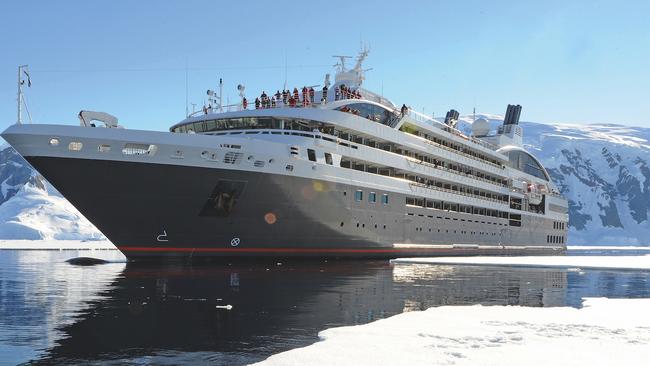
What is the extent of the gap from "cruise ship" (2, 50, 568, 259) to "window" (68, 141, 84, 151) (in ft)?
0.23

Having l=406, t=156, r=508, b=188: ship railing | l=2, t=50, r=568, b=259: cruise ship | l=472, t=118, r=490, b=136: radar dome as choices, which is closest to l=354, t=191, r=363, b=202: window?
l=2, t=50, r=568, b=259: cruise ship

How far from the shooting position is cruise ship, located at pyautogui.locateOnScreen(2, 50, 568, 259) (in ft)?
90.9

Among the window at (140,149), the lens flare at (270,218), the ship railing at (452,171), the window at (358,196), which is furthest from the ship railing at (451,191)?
the window at (140,149)

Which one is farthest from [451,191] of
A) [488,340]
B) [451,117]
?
[488,340]

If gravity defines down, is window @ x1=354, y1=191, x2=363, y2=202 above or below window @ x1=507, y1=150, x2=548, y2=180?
below

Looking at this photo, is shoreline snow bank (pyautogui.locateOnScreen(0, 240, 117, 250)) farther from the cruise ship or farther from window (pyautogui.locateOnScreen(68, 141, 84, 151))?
window (pyautogui.locateOnScreen(68, 141, 84, 151))

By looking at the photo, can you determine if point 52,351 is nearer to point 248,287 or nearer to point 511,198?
point 248,287

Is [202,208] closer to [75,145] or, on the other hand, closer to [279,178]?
[279,178]

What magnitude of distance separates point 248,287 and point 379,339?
960 cm

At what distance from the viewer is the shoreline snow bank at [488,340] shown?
7.86 meters

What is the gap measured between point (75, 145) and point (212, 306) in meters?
17.1

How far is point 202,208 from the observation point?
29.2 m

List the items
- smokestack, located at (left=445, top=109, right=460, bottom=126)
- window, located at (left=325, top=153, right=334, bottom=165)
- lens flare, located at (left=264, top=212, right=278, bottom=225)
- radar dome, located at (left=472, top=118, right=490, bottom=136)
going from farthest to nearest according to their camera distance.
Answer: radar dome, located at (left=472, top=118, right=490, bottom=136), smokestack, located at (left=445, top=109, right=460, bottom=126), window, located at (left=325, top=153, right=334, bottom=165), lens flare, located at (left=264, top=212, right=278, bottom=225)

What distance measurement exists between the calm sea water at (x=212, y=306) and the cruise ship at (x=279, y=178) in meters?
4.86
